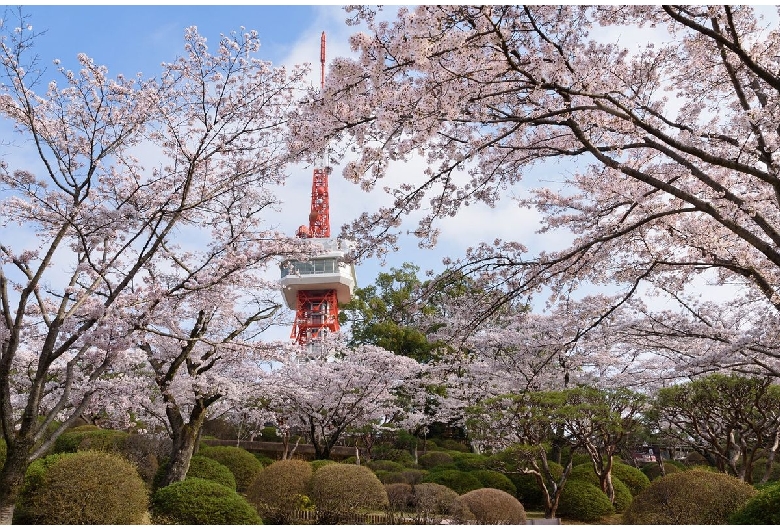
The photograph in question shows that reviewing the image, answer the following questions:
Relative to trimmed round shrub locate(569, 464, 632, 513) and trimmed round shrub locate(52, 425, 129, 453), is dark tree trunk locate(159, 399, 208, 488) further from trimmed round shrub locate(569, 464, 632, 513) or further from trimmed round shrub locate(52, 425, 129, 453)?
trimmed round shrub locate(569, 464, 632, 513)

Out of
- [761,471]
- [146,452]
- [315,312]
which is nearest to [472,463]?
[146,452]

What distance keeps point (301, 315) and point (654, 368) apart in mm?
30276

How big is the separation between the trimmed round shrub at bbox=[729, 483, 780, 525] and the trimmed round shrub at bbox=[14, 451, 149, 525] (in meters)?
7.38

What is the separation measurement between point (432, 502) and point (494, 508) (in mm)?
Result: 1066

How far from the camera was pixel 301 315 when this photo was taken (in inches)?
1684

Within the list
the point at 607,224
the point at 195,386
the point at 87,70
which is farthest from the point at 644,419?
the point at 87,70

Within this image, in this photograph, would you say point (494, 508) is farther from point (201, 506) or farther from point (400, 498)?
point (201, 506)

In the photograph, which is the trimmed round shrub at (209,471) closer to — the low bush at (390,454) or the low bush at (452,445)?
the low bush at (390,454)

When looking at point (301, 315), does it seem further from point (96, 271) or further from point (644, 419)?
point (96, 271)

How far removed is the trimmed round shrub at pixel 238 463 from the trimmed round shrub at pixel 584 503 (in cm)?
699

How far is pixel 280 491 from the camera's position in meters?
9.69

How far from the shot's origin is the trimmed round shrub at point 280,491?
948 centimetres

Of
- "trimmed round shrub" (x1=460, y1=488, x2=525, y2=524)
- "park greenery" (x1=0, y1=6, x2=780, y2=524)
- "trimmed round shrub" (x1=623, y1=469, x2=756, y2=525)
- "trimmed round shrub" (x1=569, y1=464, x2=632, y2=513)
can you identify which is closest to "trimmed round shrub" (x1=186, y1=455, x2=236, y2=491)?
"park greenery" (x1=0, y1=6, x2=780, y2=524)

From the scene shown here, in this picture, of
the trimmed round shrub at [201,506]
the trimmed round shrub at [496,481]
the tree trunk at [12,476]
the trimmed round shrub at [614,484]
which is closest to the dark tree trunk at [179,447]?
the trimmed round shrub at [201,506]
